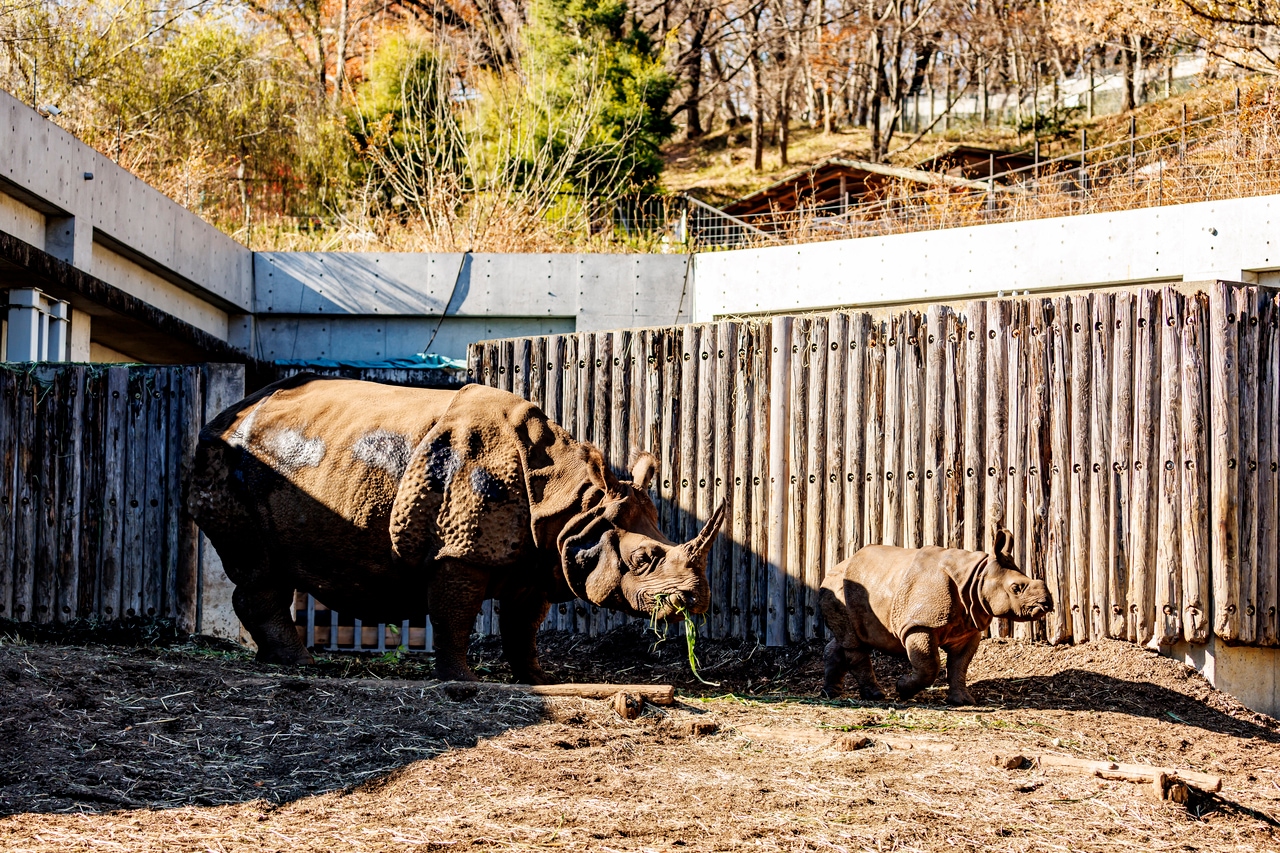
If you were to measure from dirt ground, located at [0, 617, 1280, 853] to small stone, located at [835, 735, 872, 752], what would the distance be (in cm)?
4

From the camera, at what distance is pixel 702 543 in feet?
22.2

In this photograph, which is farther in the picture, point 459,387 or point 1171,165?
point 1171,165

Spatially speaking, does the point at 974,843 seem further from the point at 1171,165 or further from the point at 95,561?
the point at 1171,165

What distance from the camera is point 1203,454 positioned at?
837 cm

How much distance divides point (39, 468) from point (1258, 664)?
816 cm

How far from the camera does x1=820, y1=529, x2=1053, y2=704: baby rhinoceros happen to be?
7402 mm

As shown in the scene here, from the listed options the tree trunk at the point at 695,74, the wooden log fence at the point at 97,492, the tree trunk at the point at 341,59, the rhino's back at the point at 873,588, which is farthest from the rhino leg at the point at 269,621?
the tree trunk at the point at 695,74

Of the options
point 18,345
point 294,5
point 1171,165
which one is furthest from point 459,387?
point 294,5

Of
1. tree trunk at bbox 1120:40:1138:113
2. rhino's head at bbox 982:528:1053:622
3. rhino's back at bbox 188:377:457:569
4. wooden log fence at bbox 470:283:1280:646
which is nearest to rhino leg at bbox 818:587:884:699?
rhino's head at bbox 982:528:1053:622

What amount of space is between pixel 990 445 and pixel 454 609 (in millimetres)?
3657

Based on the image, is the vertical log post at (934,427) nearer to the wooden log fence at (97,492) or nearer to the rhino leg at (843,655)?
the rhino leg at (843,655)

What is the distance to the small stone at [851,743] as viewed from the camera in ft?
19.9

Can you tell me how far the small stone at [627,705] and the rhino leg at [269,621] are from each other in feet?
8.08

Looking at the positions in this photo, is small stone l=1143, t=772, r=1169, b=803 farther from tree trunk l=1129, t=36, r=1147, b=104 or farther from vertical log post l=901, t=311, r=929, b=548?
tree trunk l=1129, t=36, r=1147, b=104
